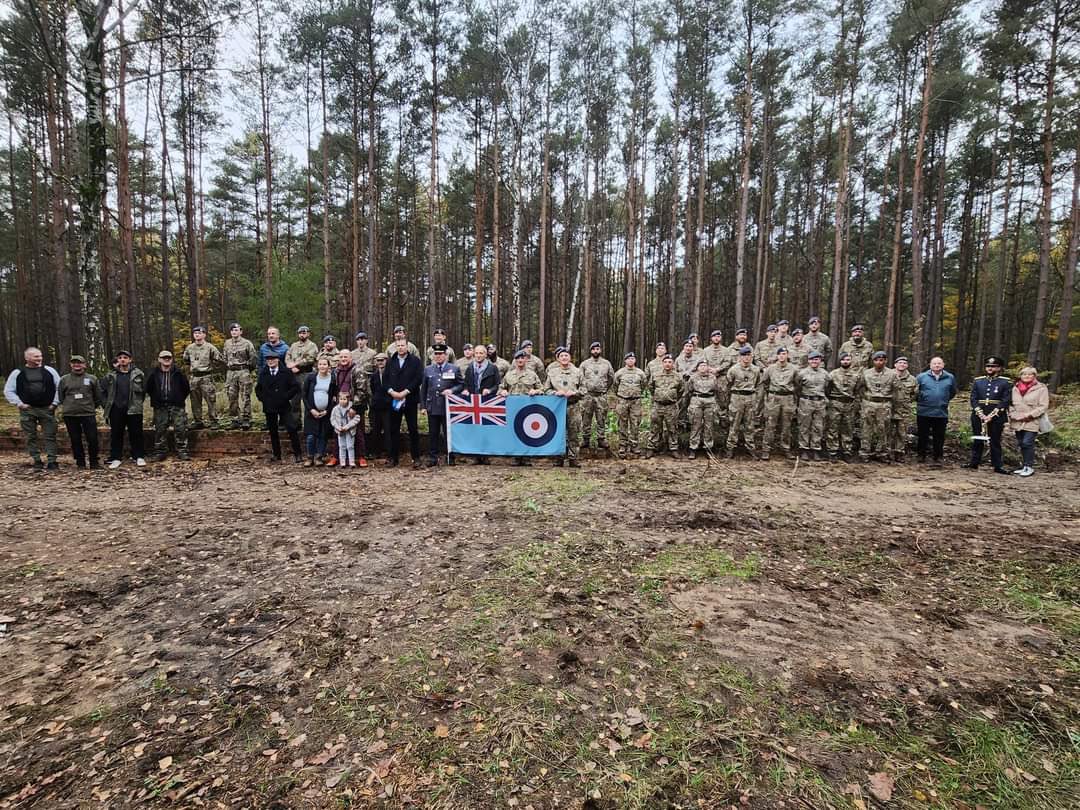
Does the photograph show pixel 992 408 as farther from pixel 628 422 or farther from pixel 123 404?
pixel 123 404

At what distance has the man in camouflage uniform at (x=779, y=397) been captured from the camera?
27.3ft

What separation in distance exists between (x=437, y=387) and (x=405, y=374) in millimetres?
548

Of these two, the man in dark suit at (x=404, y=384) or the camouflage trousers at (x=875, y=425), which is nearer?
the man in dark suit at (x=404, y=384)

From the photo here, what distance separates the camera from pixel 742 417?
845 centimetres

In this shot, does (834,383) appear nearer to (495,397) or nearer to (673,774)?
(495,397)

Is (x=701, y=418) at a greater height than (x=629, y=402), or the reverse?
(x=629, y=402)

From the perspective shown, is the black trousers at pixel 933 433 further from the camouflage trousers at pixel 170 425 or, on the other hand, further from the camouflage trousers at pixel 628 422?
the camouflage trousers at pixel 170 425

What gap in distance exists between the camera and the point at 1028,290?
79.3 feet

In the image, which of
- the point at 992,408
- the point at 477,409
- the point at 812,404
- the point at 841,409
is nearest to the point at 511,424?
the point at 477,409

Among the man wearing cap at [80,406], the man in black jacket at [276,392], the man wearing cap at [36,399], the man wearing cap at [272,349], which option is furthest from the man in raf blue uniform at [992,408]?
the man wearing cap at [36,399]

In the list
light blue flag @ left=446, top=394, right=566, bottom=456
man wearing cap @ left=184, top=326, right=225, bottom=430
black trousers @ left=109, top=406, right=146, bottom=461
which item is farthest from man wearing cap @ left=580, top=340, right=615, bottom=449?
black trousers @ left=109, top=406, right=146, bottom=461

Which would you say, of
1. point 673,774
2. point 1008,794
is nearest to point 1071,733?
point 1008,794

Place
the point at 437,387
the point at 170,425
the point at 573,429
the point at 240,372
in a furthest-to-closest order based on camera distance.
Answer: the point at 240,372, the point at 170,425, the point at 573,429, the point at 437,387

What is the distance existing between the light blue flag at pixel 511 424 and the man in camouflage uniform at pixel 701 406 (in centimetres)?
227
